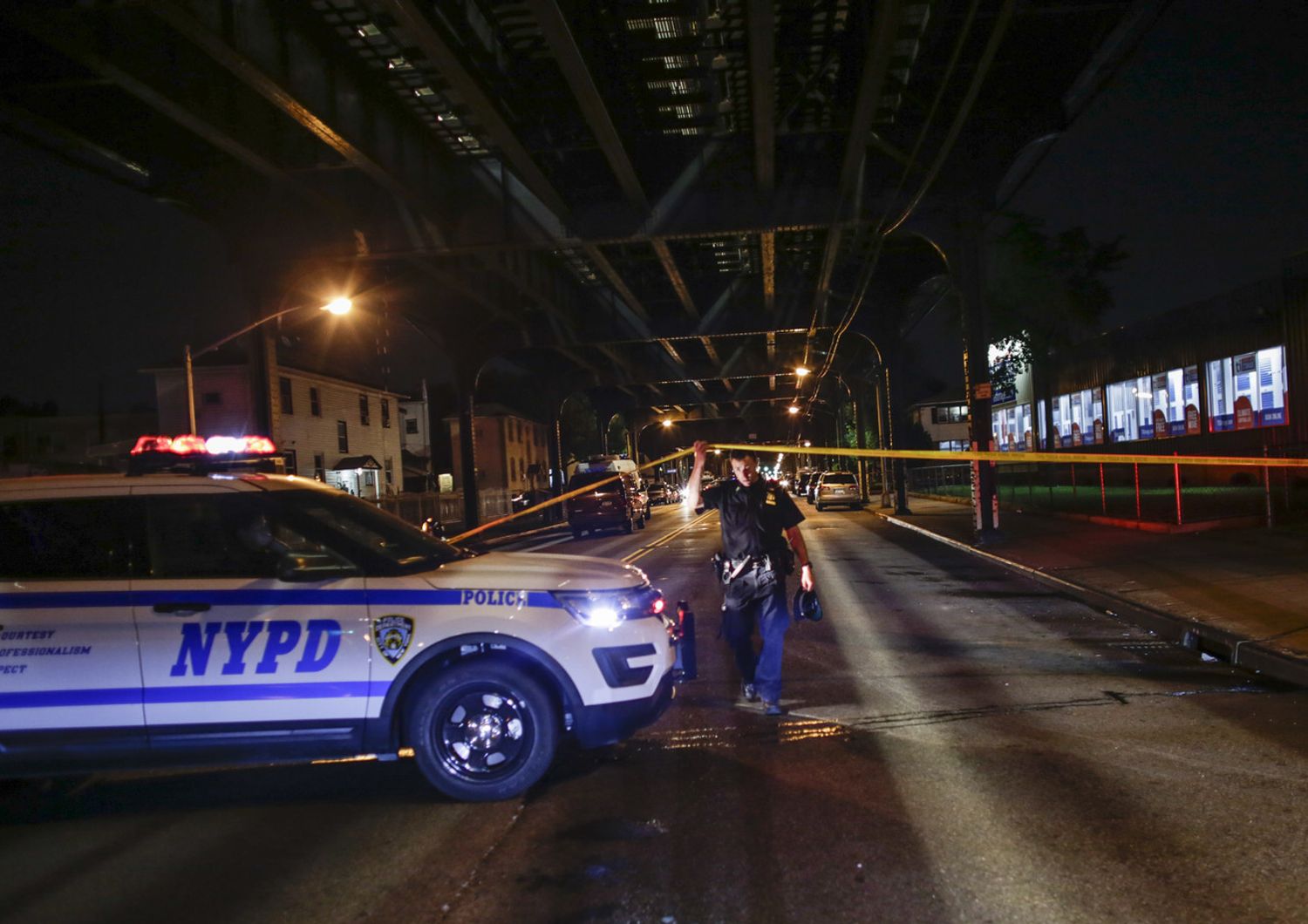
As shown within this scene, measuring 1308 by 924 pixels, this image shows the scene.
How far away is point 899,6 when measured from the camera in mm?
11711

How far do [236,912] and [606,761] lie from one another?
2.44 meters

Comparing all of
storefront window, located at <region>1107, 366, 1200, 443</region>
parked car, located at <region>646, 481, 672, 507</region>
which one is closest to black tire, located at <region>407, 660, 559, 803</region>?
storefront window, located at <region>1107, 366, 1200, 443</region>

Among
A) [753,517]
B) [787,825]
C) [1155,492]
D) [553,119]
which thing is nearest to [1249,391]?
[1155,492]

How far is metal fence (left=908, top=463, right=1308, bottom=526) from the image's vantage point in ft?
64.0

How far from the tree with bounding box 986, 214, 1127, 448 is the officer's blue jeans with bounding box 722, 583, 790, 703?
38.1 m

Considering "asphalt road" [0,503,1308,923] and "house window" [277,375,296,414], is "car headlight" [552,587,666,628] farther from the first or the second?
"house window" [277,375,296,414]

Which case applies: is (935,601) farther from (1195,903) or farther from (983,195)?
(983,195)

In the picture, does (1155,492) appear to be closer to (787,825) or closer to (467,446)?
(467,446)

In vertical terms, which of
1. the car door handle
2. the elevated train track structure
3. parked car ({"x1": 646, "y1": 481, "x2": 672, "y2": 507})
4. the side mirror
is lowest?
parked car ({"x1": 646, "y1": 481, "x2": 672, "y2": 507})

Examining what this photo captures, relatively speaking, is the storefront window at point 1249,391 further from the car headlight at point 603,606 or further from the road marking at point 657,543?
the car headlight at point 603,606

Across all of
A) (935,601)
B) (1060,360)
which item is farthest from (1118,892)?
(1060,360)

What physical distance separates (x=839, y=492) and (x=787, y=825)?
133 ft

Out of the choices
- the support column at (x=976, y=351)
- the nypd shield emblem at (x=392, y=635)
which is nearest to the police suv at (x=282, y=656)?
the nypd shield emblem at (x=392, y=635)

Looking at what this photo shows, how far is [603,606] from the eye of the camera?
5.70 m
